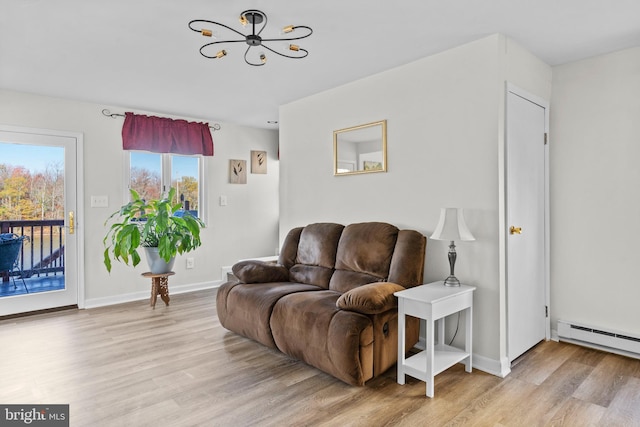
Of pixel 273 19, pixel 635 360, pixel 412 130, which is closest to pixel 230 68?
pixel 273 19

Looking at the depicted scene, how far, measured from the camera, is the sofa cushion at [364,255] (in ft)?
9.90

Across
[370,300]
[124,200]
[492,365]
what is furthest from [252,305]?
[124,200]

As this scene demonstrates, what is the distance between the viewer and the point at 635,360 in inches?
112

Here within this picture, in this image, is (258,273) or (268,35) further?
(258,273)

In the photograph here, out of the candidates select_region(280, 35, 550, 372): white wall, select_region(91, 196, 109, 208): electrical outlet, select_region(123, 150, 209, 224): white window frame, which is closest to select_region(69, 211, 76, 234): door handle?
select_region(91, 196, 109, 208): electrical outlet

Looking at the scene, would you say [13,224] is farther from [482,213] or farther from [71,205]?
[482,213]

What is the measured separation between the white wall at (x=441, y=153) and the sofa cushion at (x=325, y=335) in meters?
0.91

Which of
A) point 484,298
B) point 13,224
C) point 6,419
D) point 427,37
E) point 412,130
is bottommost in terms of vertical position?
point 6,419

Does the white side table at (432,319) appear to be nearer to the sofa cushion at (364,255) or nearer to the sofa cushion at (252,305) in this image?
the sofa cushion at (364,255)

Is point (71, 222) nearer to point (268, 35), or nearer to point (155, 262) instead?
point (155, 262)

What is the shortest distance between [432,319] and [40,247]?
4.11 meters

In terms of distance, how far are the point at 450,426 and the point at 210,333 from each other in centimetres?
222

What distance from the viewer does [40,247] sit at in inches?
164

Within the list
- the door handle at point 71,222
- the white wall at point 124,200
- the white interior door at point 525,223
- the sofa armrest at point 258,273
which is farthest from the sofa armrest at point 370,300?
the door handle at point 71,222
